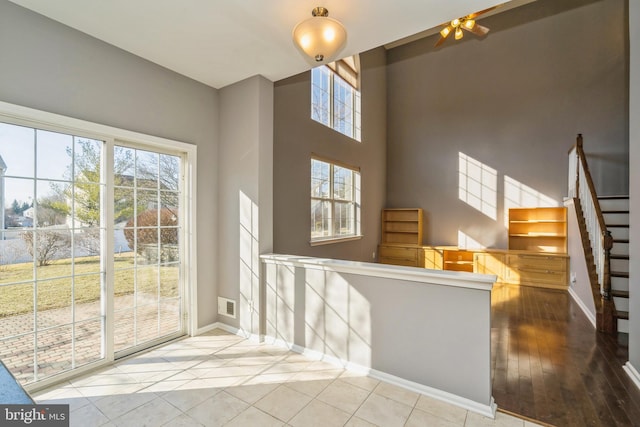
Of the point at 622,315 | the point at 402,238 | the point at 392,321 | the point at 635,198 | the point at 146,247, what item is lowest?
the point at 622,315

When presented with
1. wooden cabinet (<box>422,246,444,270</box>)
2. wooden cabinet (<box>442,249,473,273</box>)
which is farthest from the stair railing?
wooden cabinet (<box>422,246,444,270</box>)

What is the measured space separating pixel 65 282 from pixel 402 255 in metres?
5.77

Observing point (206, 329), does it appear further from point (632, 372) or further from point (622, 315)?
point (622, 315)

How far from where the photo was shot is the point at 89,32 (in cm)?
233

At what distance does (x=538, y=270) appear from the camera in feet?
17.4

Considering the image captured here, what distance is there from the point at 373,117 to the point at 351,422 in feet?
19.4

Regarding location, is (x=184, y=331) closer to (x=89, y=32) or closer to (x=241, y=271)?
(x=241, y=271)

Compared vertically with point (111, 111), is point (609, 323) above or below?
below

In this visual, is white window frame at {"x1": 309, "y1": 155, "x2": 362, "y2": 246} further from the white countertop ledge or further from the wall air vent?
the white countertop ledge

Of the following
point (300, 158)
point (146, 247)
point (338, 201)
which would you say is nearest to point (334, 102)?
point (300, 158)

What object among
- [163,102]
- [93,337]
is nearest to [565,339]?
[93,337]

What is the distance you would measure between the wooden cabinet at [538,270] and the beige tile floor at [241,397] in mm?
4342

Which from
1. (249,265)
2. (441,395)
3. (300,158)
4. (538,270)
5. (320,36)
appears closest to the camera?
(320,36)

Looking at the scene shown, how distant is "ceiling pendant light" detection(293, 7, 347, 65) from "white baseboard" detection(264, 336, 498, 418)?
7.92 ft
